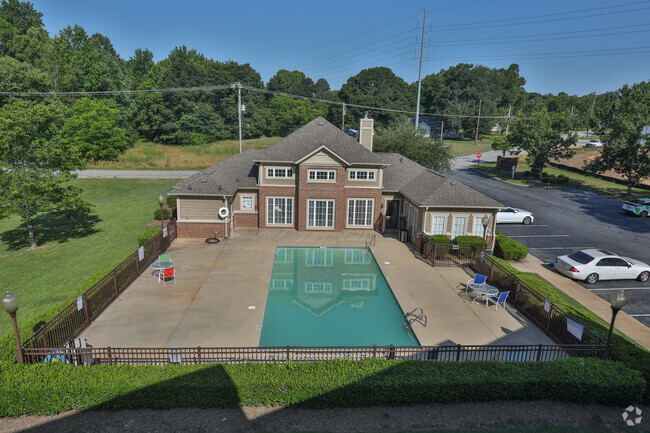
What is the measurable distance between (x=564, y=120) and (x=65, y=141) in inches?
2065

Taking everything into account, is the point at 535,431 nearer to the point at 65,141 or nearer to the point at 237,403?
the point at 237,403

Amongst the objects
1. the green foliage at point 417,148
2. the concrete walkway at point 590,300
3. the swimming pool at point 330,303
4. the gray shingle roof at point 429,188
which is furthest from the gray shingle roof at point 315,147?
the green foliage at point 417,148

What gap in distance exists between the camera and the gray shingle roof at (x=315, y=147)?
91.4 ft

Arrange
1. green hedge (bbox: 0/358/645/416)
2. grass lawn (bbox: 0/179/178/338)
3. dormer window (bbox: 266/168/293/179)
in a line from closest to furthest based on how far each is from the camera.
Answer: green hedge (bbox: 0/358/645/416) < grass lawn (bbox: 0/179/178/338) < dormer window (bbox: 266/168/293/179)

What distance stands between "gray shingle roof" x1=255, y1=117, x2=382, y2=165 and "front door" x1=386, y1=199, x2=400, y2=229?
3.55 metres

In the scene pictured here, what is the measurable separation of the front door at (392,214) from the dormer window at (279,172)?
7562 mm

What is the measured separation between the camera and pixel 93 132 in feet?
191

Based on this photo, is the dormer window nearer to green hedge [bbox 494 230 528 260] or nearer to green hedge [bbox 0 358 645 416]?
green hedge [bbox 494 230 528 260]

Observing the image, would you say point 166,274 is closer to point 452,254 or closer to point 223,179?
point 223,179

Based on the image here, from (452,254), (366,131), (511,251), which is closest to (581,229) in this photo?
(511,251)

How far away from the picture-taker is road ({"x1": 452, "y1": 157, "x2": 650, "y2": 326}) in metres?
20.7

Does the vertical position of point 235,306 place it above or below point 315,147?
below

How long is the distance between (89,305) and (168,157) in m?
52.0

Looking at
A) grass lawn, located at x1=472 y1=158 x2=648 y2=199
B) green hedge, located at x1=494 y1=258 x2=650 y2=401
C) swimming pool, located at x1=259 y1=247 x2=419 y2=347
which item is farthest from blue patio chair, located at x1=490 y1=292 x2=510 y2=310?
grass lawn, located at x1=472 y1=158 x2=648 y2=199
